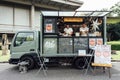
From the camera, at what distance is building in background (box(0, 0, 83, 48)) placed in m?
35.2

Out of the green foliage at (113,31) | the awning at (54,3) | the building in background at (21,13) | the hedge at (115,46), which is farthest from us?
the green foliage at (113,31)

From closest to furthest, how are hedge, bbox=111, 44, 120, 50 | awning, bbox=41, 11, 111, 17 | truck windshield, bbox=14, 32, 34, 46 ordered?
awning, bbox=41, 11, 111, 17, truck windshield, bbox=14, 32, 34, 46, hedge, bbox=111, 44, 120, 50

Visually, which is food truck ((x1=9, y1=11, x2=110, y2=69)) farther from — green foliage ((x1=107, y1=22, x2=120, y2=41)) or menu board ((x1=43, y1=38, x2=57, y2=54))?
green foliage ((x1=107, y1=22, x2=120, y2=41))

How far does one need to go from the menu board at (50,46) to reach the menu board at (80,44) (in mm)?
1157

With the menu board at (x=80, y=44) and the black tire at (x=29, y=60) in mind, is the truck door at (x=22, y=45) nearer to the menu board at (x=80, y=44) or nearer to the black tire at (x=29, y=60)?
the black tire at (x=29, y=60)

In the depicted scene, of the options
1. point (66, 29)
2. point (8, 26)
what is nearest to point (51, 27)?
point (66, 29)

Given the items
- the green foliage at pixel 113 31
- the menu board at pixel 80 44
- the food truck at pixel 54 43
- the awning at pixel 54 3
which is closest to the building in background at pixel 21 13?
the awning at pixel 54 3

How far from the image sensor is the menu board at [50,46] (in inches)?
481

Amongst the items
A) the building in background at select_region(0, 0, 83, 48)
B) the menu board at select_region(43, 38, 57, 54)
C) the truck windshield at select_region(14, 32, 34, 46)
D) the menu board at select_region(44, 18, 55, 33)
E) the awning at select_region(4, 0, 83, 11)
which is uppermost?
the awning at select_region(4, 0, 83, 11)

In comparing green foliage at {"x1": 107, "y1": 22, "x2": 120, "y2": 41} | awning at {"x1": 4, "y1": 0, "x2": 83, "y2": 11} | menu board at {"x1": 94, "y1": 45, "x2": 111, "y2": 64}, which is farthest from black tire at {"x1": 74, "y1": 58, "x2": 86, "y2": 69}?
green foliage at {"x1": 107, "y1": 22, "x2": 120, "y2": 41}

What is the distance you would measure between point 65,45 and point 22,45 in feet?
7.89

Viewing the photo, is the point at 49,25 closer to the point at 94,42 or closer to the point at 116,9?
the point at 94,42

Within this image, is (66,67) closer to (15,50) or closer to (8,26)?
(15,50)

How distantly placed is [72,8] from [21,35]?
114 feet
